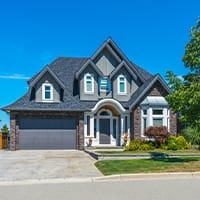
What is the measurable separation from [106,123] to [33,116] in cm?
613

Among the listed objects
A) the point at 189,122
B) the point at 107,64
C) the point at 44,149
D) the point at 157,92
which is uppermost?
the point at 107,64

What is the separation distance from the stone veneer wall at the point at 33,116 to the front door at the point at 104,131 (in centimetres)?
217

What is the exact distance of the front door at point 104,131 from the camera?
107 ft

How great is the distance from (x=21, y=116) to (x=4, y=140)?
209 inches

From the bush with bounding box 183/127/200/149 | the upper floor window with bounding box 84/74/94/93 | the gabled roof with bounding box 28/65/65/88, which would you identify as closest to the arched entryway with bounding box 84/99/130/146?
the upper floor window with bounding box 84/74/94/93

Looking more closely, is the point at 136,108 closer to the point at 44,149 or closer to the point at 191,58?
Answer: the point at 44,149

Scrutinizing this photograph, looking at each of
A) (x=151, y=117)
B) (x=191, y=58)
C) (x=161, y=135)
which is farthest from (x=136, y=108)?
→ (x=191, y=58)

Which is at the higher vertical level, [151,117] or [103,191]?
[151,117]

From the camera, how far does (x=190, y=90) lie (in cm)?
1823

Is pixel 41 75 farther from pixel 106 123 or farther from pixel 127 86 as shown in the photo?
pixel 127 86

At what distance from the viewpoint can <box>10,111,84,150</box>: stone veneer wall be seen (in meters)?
29.9

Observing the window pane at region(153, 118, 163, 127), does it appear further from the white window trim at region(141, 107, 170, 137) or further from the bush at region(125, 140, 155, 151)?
the bush at region(125, 140, 155, 151)

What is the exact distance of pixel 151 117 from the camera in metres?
31.3

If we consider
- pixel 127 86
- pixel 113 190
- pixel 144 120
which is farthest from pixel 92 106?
pixel 113 190
